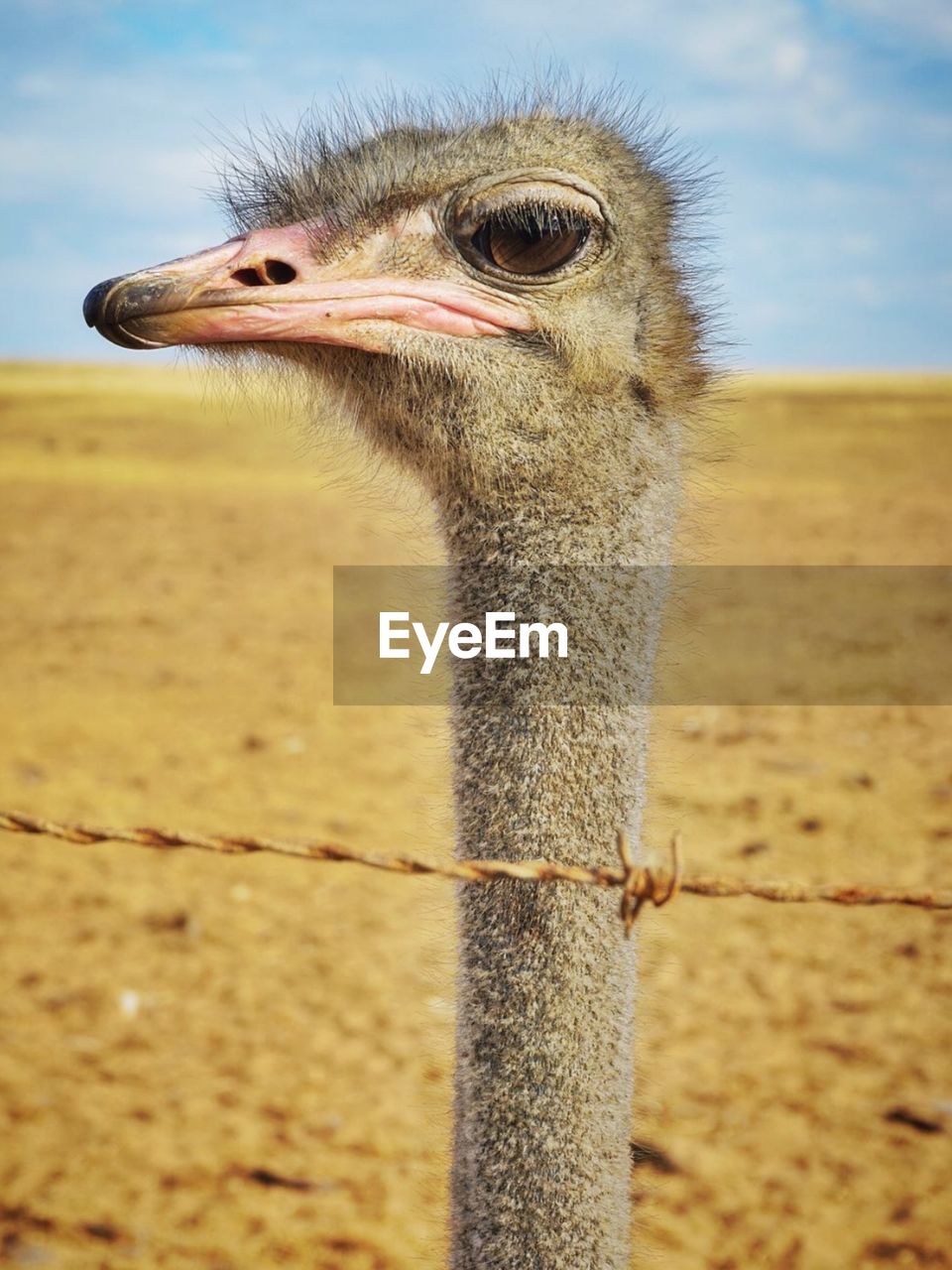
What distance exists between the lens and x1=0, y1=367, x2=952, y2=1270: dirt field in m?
3.18

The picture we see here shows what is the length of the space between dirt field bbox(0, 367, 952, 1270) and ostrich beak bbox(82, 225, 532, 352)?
1.22 ft

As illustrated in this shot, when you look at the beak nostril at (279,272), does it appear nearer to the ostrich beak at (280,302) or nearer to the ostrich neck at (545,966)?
the ostrich beak at (280,302)

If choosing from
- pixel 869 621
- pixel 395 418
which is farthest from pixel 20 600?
pixel 395 418

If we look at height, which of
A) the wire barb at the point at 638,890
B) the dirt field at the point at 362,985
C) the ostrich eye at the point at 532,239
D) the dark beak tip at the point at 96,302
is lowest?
the dirt field at the point at 362,985

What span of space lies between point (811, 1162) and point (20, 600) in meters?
8.98

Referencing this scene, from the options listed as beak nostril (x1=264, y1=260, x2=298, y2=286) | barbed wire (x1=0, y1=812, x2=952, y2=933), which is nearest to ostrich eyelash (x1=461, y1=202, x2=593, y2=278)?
beak nostril (x1=264, y1=260, x2=298, y2=286)

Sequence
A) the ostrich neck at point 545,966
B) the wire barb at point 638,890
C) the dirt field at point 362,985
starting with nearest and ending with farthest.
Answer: the wire barb at point 638,890
the ostrich neck at point 545,966
the dirt field at point 362,985

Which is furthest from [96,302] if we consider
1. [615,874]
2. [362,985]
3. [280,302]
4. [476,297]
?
[362,985]

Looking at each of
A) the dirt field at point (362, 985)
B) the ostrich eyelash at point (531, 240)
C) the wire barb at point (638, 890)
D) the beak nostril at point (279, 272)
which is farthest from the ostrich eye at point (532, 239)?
the wire barb at point (638, 890)

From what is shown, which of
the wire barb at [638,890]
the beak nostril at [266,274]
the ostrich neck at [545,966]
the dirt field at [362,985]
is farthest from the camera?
the dirt field at [362,985]

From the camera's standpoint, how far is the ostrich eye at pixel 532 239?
1771 millimetres

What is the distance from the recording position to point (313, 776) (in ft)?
21.3

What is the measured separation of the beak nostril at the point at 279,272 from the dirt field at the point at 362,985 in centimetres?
46

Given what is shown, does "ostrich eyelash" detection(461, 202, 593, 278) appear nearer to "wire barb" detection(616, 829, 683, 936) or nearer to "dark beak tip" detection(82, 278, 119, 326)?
"dark beak tip" detection(82, 278, 119, 326)
